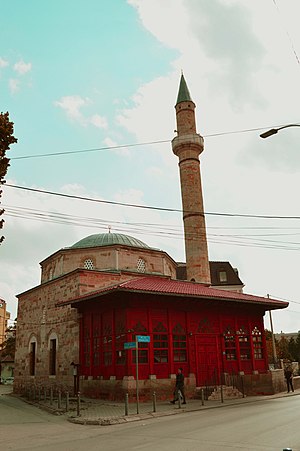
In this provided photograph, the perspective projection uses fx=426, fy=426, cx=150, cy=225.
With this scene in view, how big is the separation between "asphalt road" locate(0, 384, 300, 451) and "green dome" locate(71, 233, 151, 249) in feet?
44.7

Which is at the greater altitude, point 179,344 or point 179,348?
point 179,344

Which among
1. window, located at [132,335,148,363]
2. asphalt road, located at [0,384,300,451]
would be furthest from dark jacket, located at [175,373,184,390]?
asphalt road, located at [0,384,300,451]

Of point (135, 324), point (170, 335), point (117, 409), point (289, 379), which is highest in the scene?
point (135, 324)

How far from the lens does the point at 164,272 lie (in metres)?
27.0

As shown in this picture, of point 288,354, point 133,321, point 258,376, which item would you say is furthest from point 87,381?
point 288,354

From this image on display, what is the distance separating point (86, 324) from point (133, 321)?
145 inches

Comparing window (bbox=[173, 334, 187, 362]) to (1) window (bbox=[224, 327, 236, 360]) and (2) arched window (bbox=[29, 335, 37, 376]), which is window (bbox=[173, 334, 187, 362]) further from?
(2) arched window (bbox=[29, 335, 37, 376])

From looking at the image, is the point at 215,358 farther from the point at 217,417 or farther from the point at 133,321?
the point at 217,417

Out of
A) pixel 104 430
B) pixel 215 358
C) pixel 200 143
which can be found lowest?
pixel 104 430

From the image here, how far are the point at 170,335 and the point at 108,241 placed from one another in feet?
31.5

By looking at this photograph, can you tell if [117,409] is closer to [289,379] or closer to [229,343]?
[229,343]

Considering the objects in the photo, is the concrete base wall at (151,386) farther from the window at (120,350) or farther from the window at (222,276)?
the window at (222,276)

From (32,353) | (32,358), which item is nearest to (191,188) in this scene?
(32,353)

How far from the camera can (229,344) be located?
65.0 feet
